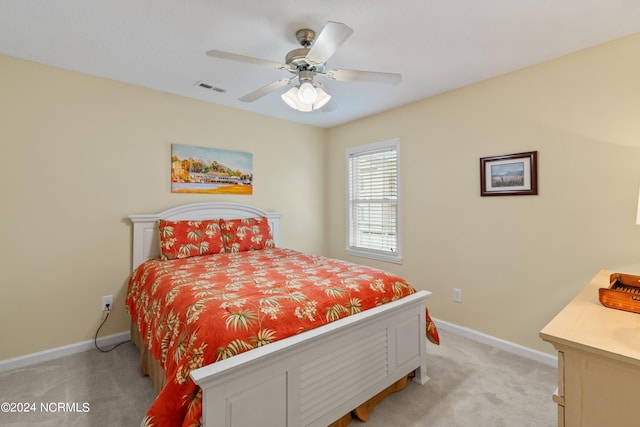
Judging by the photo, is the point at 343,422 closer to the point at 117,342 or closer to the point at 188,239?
the point at 188,239

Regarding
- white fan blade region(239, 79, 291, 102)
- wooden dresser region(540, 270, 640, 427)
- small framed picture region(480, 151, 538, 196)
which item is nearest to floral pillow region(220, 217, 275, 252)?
white fan blade region(239, 79, 291, 102)

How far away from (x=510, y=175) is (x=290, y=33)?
2080 mm

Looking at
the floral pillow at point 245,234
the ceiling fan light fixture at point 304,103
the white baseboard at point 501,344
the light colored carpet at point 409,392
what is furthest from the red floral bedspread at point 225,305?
the ceiling fan light fixture at point 304,103

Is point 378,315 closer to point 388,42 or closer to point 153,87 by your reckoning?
point 388,42

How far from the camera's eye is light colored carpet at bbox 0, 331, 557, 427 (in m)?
1.73

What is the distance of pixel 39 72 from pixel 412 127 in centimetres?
335

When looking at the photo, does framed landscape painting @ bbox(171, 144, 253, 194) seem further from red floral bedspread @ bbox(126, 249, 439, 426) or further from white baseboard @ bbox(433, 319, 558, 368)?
white baseboard @ bbox(433, 319, 558, 368)

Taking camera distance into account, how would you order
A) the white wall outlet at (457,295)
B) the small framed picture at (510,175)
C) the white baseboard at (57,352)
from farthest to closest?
the white wall outlet at (457,295) < the small framed picture at (510,175) < the white baseboard at (57,352)

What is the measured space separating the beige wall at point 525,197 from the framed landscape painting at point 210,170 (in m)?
1.81

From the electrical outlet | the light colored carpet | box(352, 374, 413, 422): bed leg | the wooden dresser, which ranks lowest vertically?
the light colored carpet

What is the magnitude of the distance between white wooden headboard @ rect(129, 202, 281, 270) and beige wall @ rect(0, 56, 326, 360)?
98 mm

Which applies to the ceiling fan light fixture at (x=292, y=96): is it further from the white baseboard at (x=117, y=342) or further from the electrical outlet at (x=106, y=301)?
the white baseboard at (x=117, y=342)

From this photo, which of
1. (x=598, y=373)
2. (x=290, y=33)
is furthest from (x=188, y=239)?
(x=598, y=373)

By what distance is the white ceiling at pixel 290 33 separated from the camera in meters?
1.72
